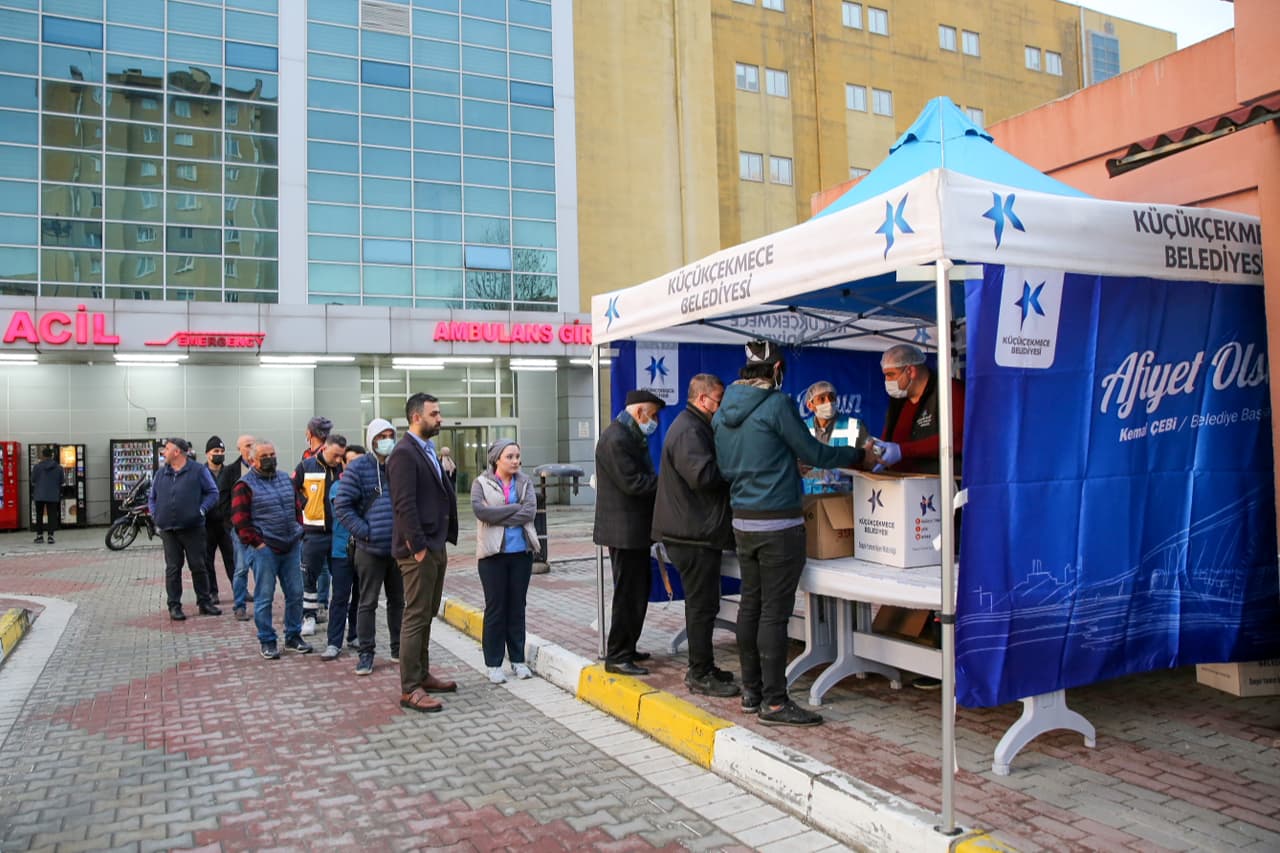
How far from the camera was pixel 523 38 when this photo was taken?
89.4 ft

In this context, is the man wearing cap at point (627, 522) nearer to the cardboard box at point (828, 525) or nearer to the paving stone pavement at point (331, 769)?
the paving stone pavement at point (331, 769)

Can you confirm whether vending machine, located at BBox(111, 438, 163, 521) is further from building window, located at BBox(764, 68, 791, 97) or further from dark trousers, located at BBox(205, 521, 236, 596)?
building window, located at BBox(764, 68, 791, 97)

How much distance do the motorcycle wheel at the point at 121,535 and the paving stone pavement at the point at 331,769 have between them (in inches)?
424

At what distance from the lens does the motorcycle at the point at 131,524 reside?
17.7 meters

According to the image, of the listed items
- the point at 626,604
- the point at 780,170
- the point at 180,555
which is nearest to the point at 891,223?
the point at 626,604

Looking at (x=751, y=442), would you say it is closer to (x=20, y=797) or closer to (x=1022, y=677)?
(x=1022, y=677)

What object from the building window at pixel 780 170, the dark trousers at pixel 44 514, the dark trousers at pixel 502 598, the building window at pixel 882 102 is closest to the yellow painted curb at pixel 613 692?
the dark trousers at pixel 502 598

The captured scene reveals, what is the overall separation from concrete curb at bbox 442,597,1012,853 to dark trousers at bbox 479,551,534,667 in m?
0.57

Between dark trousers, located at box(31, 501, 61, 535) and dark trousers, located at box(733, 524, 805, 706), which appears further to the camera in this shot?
dark trousers, located at box(31, 501, 61, 535)

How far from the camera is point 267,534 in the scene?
7.93m

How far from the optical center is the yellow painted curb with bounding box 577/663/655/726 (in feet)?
19.6

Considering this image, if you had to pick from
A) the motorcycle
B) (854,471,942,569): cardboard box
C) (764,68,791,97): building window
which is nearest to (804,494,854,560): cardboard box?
(854,471,942,569): cardboard box

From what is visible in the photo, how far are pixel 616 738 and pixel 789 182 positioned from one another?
101 ft

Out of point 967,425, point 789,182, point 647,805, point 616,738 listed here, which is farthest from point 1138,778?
point 789,182
